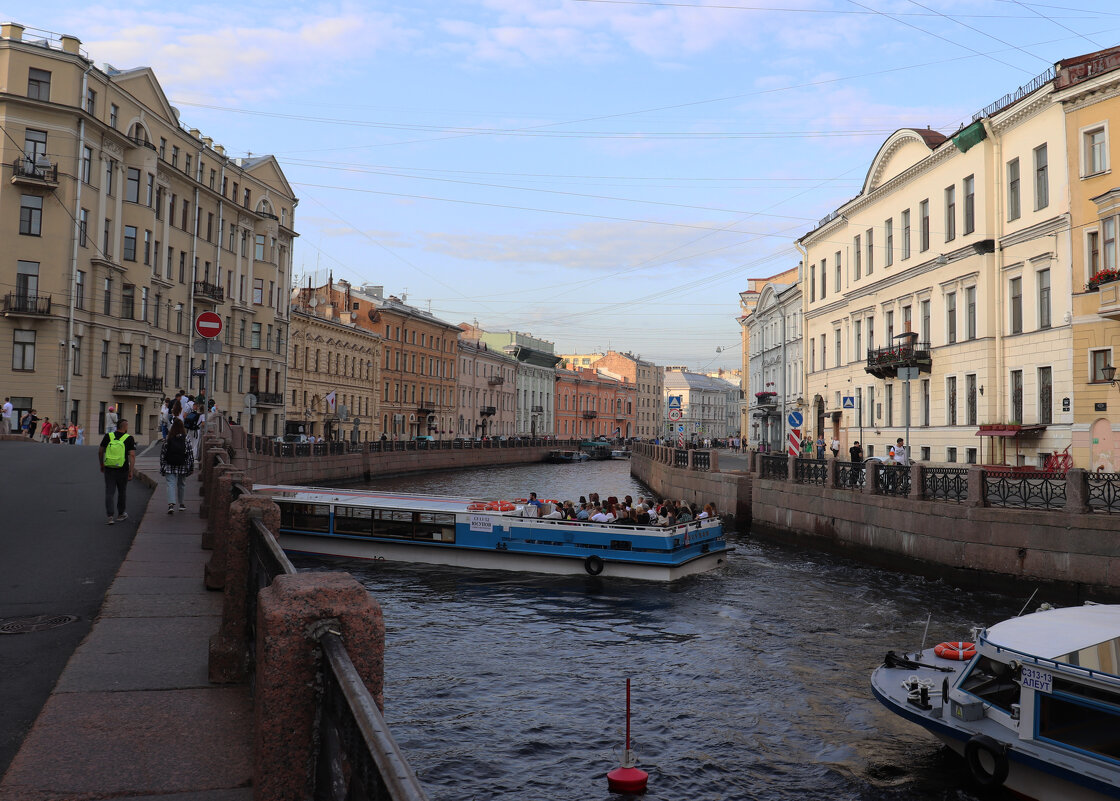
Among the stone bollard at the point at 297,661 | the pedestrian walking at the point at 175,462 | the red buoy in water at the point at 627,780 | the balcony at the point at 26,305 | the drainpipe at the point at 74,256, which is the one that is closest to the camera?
the stone bollard at the point at 297,661

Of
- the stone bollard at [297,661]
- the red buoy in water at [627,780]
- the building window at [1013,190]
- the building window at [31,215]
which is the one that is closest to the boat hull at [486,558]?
the red buoy in water at [627,780]

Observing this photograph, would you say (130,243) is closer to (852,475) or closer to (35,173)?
(35,173)

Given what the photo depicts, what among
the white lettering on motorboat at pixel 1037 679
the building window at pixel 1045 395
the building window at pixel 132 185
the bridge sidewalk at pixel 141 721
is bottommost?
the white lettering on motorboat at pixel 1037 679

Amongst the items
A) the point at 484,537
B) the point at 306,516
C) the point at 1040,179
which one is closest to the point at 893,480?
the point at 484,537

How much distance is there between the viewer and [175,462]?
1352cm

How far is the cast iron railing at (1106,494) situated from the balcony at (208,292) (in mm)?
44918

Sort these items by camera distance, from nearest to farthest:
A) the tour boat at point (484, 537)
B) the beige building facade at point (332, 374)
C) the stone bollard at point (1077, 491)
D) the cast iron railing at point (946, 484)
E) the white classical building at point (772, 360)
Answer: the stone bollard at point (1077, 491)
the cast iron railing at point (946, 484)
the tour boat at point (484, 537)
the white classical building at point (772, 360)
the beige building facade at point (332, 374)

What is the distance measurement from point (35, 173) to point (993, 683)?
3942 cm

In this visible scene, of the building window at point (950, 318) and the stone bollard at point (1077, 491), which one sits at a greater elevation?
the building window at point (950, 318)

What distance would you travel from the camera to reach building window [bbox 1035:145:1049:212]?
26.5 m

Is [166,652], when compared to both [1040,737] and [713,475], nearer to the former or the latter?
[1040,737]

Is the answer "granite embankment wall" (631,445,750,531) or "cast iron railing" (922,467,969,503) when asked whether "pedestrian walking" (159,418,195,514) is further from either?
"granite embankment wall" (631,445,750,531)

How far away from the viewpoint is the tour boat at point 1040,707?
317 inches

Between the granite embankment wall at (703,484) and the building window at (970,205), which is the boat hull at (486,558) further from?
the building window at (970,205)
